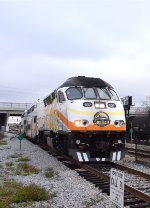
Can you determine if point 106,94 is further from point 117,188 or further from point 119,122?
point 117,188

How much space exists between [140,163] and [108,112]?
3.74 m

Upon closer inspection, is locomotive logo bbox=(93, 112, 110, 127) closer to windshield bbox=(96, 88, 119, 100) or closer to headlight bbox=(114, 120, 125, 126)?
headlight bbox=(114, 120, 125, 126)

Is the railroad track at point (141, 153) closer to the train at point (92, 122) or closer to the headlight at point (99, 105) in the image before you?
the train at point (92, 122)

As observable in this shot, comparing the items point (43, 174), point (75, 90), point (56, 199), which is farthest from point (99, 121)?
point (56, 199)

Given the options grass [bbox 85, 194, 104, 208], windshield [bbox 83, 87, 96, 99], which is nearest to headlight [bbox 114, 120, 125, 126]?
windshield [bbox 83, 87, 96, 99]

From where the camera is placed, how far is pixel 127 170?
494 inches

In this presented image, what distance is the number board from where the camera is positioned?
5.88m

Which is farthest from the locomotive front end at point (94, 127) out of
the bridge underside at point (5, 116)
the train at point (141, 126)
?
the bridge underside at point (5, 116)

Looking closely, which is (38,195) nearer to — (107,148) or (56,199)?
(56,199)

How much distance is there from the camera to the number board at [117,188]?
5.88 metres

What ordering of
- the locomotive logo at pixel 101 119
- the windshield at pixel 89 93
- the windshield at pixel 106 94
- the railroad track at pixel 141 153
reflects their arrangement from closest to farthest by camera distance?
the locomotive logo at pixel 101 119, the windshield at pixel 89 93, the windshield at pixel 106 94, the railroad track at pixel 141 153

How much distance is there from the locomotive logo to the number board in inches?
261

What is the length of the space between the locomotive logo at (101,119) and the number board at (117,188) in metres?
6.63

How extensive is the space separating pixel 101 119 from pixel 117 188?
6972mm
